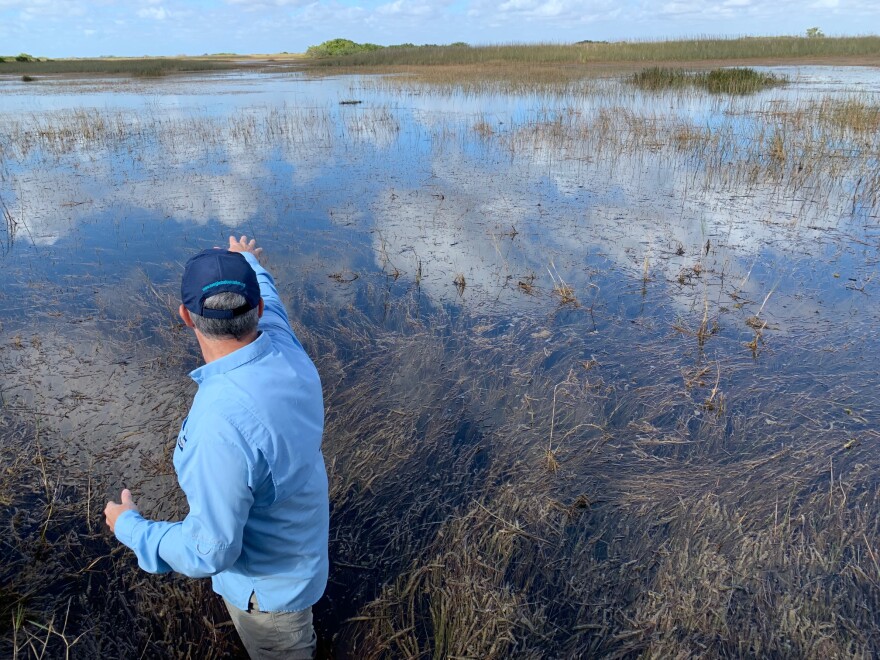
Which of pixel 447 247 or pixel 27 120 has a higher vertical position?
pixel 27 120

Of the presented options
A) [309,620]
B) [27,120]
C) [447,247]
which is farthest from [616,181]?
[27,120]

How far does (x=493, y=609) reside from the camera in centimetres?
252

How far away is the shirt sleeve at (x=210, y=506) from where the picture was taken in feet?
4.68

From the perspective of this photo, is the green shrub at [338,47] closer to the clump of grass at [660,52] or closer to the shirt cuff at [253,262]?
the clump of grass at [660,52]

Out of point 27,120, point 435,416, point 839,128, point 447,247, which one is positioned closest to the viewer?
point 435,416

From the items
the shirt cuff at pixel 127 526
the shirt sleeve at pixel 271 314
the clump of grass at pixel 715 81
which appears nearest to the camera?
the shirt cuff at pixel 127 526

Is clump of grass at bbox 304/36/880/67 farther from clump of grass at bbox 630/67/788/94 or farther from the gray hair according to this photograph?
the gray hair

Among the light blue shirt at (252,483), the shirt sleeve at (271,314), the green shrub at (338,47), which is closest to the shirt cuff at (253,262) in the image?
the shirt sleeve at (271,314)

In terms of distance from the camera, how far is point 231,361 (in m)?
1.50

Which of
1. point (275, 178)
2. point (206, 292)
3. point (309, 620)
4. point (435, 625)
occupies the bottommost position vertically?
point (435, 625)

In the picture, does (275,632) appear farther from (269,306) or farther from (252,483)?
(269,306)

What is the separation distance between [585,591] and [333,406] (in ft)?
7.07

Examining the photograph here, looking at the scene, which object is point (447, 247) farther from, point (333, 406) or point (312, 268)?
point (333, 406)

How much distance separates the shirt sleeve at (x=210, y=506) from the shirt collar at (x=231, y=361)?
165 millimetres
